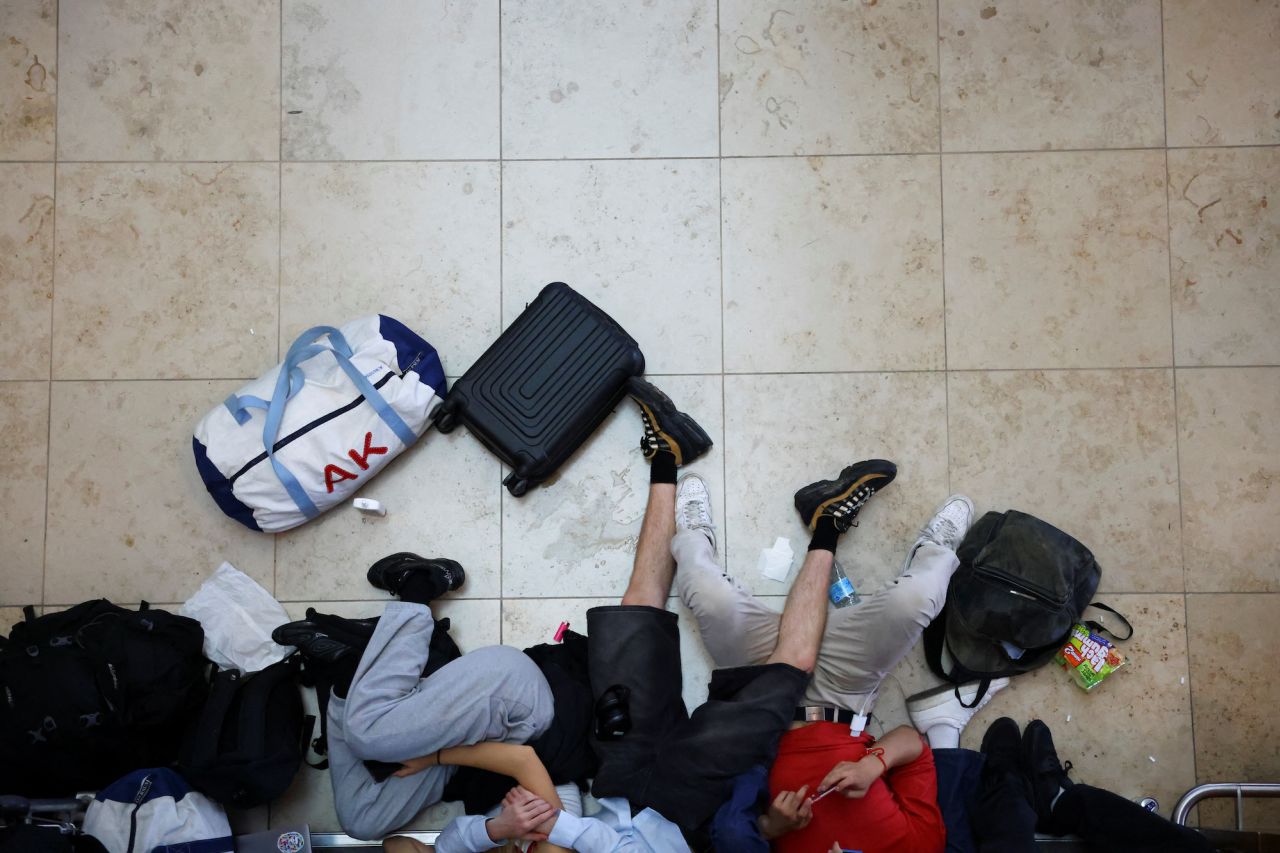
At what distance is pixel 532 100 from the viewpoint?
294 centimetres

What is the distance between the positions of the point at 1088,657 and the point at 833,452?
103 cm

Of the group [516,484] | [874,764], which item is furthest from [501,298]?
[874,764]

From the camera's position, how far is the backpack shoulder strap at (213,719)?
2537 millimetres

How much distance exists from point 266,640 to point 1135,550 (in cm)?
286

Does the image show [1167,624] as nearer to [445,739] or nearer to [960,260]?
[960,260]

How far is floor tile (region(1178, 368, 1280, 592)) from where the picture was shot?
2.88 metres

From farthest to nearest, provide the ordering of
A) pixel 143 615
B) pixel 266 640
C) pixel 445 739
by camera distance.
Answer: pixel 266 640, pixel 143 615, pixel 445 739

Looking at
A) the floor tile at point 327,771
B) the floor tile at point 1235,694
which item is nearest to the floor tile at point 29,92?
the floor tile at point 327,771

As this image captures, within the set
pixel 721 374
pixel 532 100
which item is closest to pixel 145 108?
pixel 532 100

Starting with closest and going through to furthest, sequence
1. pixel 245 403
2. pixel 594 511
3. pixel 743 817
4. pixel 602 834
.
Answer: pixel 743 817 < pixel 602 834 < pixel 245 403 < pixel 594 511

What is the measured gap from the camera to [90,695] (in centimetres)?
252

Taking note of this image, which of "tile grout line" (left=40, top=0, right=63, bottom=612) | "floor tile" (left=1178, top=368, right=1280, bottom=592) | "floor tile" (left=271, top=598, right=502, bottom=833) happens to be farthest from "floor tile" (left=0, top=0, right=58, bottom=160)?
"floor tile" (left=1178, top=368, right=1280, bottom=592)

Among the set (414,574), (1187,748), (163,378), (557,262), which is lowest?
(1187,748)

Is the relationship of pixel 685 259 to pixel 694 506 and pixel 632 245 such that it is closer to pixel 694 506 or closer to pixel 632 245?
pixel 632 245
